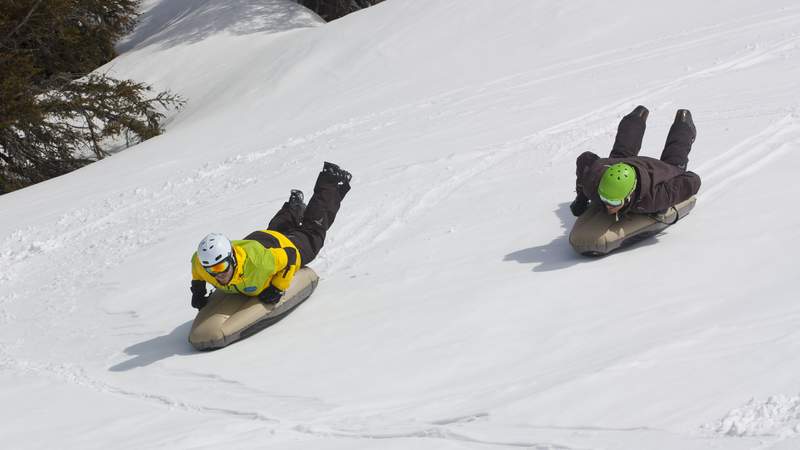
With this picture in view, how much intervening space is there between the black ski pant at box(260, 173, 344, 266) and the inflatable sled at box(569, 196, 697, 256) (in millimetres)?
1965

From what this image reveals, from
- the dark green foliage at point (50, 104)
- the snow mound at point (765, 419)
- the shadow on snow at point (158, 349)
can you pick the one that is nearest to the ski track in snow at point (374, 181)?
the shadow on snow at point (158, 349)

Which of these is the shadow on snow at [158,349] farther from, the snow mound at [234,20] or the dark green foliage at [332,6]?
the dark green foliage at [332,6]

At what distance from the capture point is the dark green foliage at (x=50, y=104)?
16812 mm

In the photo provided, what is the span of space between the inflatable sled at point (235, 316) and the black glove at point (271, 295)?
48mm

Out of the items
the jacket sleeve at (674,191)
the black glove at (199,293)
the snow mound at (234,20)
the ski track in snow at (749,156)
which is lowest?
the ski track in snow at (749,156)

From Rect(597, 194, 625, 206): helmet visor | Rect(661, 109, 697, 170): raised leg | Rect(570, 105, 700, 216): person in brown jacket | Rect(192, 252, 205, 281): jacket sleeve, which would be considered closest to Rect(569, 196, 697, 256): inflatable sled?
Rect(570, 105, 700, 216): person in brown jacket

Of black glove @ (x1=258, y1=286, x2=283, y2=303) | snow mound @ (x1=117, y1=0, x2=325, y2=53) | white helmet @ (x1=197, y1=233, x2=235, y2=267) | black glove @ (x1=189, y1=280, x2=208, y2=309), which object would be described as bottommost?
black glove @ (x1=258, y1=286, x2=283, y2=303)

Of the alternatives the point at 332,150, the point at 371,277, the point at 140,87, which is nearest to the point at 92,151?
the point at 140,87

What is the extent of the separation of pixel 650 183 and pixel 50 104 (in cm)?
1339

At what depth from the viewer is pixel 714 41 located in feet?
40.8

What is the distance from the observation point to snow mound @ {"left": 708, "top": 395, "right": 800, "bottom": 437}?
3.86 meters

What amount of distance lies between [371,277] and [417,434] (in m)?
3.07

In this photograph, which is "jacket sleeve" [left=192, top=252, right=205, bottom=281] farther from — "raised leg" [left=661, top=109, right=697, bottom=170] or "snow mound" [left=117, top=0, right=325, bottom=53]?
"snow mound" [left=117, top=0, right=325, bottom=53]

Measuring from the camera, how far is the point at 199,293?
6941 millimetres
